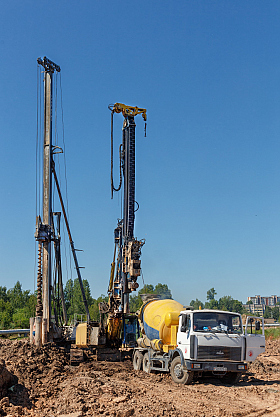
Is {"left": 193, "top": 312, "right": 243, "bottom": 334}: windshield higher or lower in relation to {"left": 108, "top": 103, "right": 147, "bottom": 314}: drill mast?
lower

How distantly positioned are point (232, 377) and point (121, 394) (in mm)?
4975

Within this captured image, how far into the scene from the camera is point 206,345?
15.5 meters

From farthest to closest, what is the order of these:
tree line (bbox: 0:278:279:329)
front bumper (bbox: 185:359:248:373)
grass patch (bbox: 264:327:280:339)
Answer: tree line (bbox: 0:278:279:329) < grass patch (bbox: 264:327:280:339) < front bumper (bbox: 185:359:248:373)

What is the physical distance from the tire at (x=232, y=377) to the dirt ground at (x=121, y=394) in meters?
0.18

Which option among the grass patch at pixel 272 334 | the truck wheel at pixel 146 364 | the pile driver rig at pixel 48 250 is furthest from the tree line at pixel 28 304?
the truck wheel at pixel 146 364

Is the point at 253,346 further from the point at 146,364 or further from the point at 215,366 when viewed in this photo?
the point at 146,364

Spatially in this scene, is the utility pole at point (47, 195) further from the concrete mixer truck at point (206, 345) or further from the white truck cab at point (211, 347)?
the white truck cab at point (211, 347)

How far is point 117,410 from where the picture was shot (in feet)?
37.6

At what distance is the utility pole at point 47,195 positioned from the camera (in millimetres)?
23469

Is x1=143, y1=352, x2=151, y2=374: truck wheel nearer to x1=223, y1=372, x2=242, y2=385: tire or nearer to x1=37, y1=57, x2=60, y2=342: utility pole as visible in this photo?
x1=223, y1=372, x2=242, y2=385: tire

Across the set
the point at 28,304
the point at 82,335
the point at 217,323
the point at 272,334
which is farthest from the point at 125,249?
the point at 28,304

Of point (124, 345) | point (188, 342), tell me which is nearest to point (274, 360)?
point (124, 345)

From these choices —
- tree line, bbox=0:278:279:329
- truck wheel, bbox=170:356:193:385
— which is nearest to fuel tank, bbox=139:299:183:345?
truck wheel, bbox=170:356:193:385

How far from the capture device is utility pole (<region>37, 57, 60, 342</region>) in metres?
23.5
